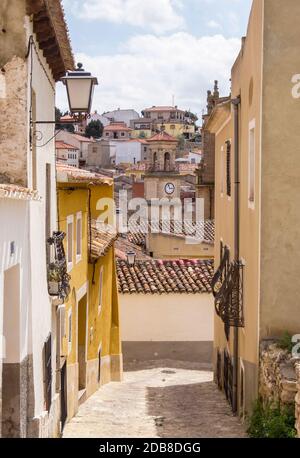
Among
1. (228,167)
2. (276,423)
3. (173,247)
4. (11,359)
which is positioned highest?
(228,167)

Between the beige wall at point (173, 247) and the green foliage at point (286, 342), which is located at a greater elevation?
the green foliage at point (286, 342)

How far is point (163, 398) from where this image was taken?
18.1 m

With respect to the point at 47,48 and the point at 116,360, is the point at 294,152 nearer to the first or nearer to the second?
the point at 47,48

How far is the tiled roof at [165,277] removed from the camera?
78.8 ft

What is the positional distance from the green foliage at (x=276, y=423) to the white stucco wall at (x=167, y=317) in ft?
42.8

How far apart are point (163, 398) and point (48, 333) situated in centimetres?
735

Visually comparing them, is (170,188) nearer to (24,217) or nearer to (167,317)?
(167,317)

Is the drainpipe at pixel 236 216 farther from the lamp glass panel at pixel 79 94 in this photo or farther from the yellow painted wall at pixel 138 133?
the yellow painted wall at pixel 138 133

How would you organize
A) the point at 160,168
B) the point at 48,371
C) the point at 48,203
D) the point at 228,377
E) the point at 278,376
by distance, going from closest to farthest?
the point at 278,376
the point at 48,371
the point at 48,203
the point at 228,377
the point at 160,168

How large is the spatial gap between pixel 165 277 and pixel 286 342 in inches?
538

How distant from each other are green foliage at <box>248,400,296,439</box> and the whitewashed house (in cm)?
297

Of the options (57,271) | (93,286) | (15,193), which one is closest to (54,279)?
(57,271)

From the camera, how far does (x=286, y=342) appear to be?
11.4m

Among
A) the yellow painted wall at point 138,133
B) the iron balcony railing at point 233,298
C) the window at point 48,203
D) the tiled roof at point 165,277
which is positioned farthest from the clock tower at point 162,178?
the yellow painted wall at point 138,133
